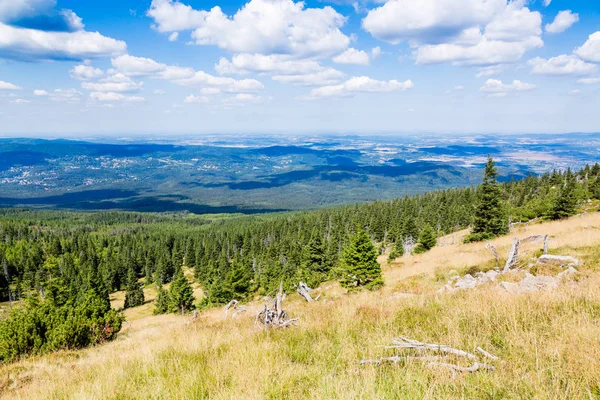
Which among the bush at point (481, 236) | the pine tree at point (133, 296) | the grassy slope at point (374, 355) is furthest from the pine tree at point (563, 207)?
the pine tree at point (133, 296)

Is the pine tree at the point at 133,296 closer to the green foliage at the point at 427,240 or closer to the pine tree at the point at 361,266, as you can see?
the green foliage at the point at 427,240

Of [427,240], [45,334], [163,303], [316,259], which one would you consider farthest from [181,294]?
[427,240]

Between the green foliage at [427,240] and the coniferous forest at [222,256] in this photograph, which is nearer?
the coniferous forest at [222,256]

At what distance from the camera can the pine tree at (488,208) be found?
3828 centimetres

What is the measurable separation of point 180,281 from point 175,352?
50.8m

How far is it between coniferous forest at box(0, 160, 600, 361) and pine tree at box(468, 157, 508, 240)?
126 millimetres

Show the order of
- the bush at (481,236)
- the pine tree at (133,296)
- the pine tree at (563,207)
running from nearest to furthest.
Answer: the bush at (481,236)
the pine tree at (563,207)
the pine tree at (133,296)

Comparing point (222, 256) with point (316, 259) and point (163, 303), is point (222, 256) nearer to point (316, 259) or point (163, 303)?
point (163, 303)

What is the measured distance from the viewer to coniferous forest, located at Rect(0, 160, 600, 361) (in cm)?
2123

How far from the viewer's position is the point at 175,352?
247 inches

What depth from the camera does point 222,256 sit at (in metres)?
94.2

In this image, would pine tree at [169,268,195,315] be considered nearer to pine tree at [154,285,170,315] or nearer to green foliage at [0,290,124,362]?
pine tree at [154,285,170,315]

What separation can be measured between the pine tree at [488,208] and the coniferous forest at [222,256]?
A: 126 millimetres

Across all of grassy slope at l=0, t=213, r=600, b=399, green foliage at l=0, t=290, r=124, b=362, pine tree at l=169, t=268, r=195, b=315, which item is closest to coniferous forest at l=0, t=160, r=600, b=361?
green foliage at l=0, t=290, r=124, b=362
